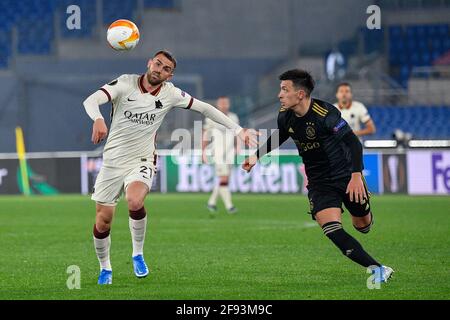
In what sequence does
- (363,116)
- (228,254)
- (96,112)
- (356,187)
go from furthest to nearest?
(363,116), (228,254), (96,112), (356,187)

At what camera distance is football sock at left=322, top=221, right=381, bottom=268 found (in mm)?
9172

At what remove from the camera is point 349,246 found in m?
9.20

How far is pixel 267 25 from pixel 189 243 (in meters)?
19.6

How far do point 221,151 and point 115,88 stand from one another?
453 inches

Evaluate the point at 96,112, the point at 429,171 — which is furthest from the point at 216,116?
the point at 429,171

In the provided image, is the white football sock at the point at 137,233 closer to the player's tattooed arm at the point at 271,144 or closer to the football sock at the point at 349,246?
the player's tattooed arm at the point at 271,144

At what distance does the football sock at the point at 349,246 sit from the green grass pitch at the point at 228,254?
9.8 inches

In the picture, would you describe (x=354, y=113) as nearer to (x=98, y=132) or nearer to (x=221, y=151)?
(x=221, y=151)

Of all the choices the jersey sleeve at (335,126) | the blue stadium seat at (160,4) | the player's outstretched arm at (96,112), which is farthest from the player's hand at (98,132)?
the blue stadium seat at (160,4)
